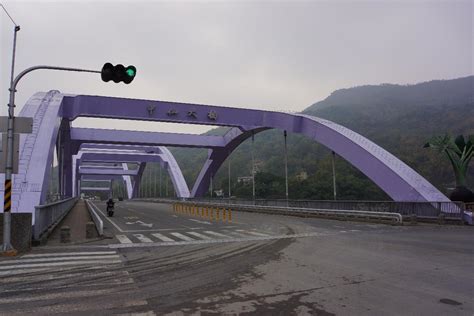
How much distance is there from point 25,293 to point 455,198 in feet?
73.6

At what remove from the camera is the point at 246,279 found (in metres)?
7.78

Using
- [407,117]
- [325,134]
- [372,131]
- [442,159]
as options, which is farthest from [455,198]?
[407,117]

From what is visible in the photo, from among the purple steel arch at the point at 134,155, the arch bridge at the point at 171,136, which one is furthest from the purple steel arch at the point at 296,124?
the purple steel arch at the point at 134,155

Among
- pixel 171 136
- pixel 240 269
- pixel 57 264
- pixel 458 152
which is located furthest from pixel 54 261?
pixel 171 136

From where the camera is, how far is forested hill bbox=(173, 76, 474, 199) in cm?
5651

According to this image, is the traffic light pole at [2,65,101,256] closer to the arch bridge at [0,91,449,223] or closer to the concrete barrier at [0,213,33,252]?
the concrete barrier at [0,213,33,252]

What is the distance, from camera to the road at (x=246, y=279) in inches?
230

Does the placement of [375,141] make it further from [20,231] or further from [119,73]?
[20,231]

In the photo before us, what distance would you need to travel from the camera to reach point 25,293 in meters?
6.86

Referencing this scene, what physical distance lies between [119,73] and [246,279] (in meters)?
7.34

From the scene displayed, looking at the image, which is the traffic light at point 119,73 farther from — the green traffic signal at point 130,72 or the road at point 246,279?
the road at point 246,279

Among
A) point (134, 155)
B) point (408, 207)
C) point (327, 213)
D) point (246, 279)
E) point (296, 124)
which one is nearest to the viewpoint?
point (246, 279)

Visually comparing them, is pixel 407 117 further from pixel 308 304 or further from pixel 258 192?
pixel 308 304

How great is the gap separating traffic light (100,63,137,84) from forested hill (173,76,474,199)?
46.9 meters
